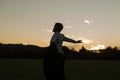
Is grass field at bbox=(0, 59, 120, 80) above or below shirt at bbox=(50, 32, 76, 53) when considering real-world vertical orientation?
below

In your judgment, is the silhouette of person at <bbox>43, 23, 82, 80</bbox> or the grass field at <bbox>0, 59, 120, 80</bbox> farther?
the grass field at <bbox>0, 59, 120, 80</bbox>

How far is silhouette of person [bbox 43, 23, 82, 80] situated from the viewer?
345 inches

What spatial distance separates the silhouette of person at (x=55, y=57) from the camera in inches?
345

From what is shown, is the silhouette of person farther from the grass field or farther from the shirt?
the grass field

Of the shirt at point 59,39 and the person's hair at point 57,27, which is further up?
the person's hair at point 57,27

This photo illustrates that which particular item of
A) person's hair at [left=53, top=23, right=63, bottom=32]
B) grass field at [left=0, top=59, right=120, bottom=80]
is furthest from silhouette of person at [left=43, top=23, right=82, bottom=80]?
grass field at [left=0, top=59, right=120, bottom=80]

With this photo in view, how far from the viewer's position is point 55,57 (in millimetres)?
8797

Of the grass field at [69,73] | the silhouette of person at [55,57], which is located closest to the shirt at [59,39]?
the silhouette of person at [55,57]

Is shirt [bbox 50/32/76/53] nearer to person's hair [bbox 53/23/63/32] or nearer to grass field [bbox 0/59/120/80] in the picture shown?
person's hair [bbox 53/23/63/32]

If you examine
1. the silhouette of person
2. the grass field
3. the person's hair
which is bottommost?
the grass field

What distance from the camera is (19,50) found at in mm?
160250

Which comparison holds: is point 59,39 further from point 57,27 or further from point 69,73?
point 69,73

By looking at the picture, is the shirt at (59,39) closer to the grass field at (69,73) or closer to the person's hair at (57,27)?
the person's hair at (57,27)

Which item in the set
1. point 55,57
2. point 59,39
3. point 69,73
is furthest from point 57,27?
point 69,73
